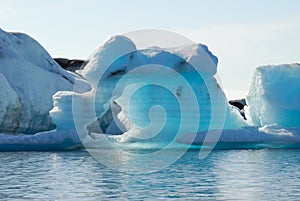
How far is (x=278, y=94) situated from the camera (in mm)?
19406

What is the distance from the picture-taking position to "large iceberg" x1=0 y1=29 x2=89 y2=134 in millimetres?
20453

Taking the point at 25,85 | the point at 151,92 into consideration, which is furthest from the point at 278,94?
the point at 25,85

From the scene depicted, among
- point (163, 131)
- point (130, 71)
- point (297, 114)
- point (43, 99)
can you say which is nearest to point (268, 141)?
point (297, 114)

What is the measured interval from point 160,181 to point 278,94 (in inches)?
412

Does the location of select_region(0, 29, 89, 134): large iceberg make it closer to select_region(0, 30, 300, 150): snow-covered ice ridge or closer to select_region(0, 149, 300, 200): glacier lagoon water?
select_region(0, 30, 300, 150): snow-covered ice ridge

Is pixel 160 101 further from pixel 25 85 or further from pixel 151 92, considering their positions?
pixel 25 85

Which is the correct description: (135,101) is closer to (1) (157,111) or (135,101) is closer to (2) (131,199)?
(1) (157,111)

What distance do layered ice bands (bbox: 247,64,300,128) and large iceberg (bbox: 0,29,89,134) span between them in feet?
24.9

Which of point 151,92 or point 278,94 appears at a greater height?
point 151,92

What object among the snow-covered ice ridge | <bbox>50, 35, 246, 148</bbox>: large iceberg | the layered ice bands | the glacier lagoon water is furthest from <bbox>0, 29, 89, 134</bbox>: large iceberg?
the layered ice bands

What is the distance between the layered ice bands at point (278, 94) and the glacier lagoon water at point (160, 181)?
5.35m

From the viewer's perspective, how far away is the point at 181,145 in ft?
64.8

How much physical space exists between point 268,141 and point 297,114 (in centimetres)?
185

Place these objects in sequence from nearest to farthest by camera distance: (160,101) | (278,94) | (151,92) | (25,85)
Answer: (160,101) < (151,92) < (278,94) < (25,85)
